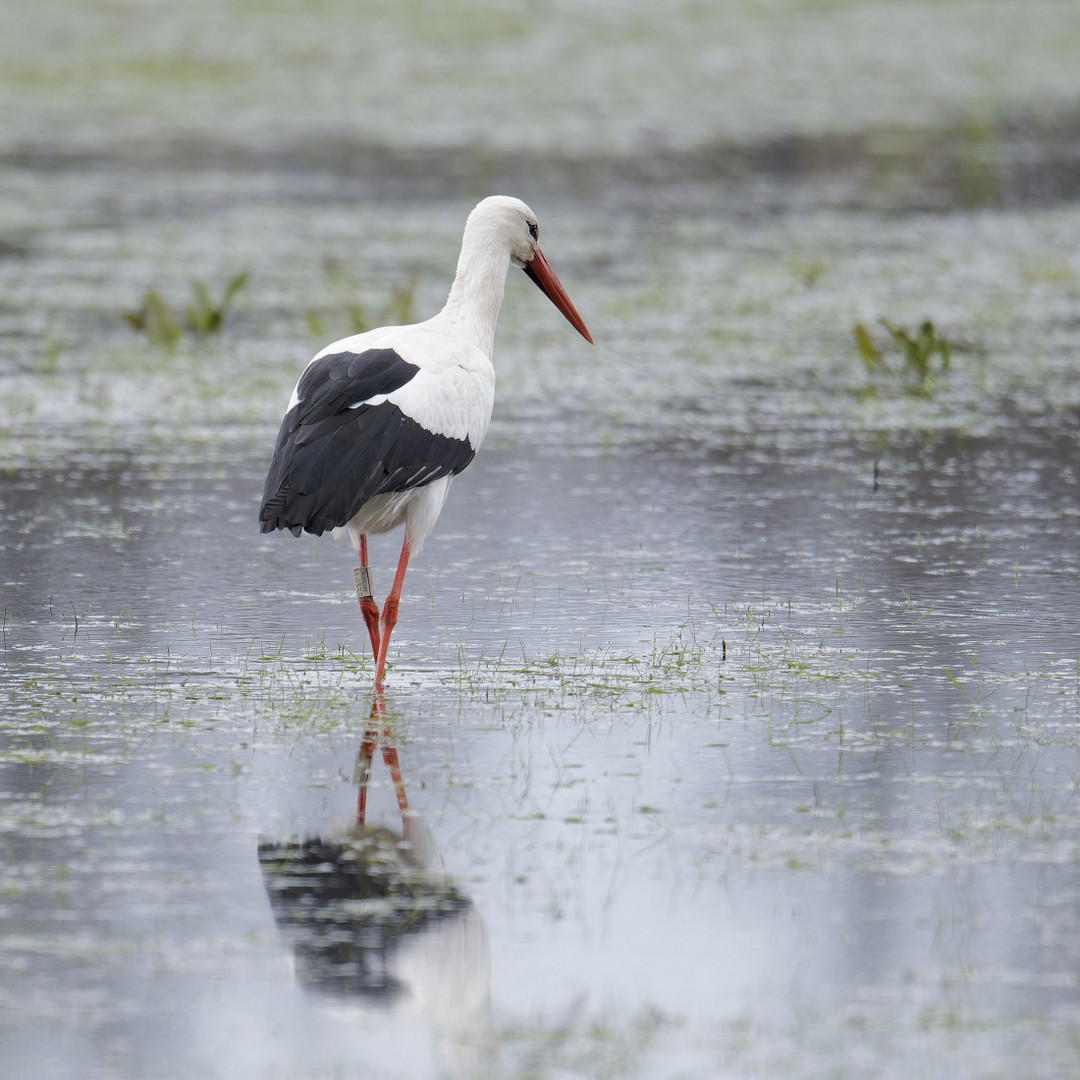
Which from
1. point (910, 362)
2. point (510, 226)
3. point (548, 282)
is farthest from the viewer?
point (910, 362)

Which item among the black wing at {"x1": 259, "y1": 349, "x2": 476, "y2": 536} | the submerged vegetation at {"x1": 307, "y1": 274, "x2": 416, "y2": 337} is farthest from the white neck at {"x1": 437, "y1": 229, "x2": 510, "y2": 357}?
the submerged vegetation at {"x1": 307, "y1": 274, "x2": 416, "y2": 337}

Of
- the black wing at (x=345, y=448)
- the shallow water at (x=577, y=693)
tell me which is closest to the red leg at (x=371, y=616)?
the shallow water at (x=577, y=693)

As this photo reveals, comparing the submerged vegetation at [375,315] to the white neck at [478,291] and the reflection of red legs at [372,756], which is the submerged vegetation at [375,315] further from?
the reflection of red legs at [372,756]

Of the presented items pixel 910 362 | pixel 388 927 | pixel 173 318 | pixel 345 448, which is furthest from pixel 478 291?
pixel 173 318

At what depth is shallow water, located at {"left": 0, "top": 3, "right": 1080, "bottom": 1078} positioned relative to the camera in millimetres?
4531

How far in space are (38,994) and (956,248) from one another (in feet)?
49.3

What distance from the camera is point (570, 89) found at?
33000 millimetres

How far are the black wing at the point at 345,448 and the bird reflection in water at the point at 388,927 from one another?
141 cm

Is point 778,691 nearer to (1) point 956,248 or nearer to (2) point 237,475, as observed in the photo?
(2) point 237,475

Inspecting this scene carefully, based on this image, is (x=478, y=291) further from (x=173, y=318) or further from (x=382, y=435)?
(x=173, y=318)

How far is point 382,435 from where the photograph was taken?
704 centimetres

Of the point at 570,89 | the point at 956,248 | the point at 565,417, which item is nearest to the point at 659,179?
the point at 956,248

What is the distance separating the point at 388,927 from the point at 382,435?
248cm

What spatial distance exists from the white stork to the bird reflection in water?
1.43 m
